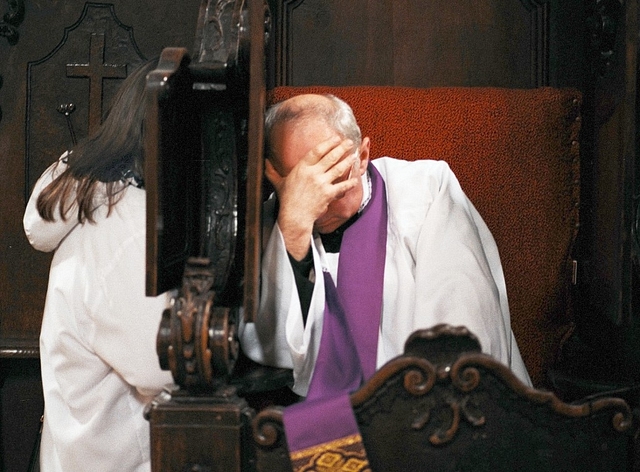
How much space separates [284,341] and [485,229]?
62 centimetres

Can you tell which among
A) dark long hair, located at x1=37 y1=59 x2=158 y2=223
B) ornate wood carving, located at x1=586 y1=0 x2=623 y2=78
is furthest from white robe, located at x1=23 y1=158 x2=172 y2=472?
ornate wood carving, located at x1=586 y1=0 x2=623 y2=78

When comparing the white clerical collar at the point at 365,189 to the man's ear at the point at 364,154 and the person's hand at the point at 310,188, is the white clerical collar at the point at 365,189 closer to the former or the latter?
the man's ear at the point at 364,154

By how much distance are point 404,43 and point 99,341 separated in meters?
1.26

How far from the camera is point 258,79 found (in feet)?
4.25

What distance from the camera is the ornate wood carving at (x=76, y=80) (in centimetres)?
239

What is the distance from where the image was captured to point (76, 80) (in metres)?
2.40

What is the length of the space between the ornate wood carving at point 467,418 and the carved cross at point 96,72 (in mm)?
1476

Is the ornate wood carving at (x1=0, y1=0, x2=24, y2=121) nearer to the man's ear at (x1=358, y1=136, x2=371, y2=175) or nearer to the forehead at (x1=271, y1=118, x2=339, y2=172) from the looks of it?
A: the forehead at (x1=271, y1=118, x2=339, y2=172)

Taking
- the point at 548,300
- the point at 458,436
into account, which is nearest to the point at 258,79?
the point at 458,436

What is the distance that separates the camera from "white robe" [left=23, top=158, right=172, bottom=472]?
1.73 m

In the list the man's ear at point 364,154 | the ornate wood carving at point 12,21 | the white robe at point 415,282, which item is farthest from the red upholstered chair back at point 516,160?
the ornate wood carving at point 12,21

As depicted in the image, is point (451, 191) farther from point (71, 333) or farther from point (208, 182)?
point (71, 333)

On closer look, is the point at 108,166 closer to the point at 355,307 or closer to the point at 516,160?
the point at 355,307

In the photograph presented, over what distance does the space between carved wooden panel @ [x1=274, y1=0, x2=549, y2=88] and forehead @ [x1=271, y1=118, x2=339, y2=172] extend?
63 cm
